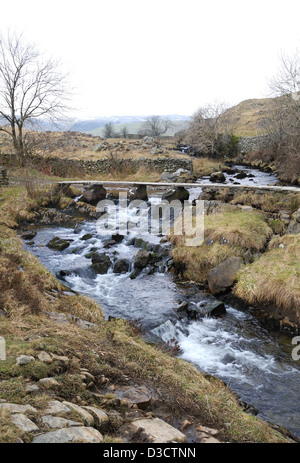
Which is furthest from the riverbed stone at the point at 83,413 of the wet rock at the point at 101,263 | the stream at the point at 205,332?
the wet rock at the point at 101,263

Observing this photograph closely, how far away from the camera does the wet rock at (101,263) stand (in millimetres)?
9297

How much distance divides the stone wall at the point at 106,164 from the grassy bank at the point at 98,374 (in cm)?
1848

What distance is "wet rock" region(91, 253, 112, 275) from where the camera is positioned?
9.30 metres

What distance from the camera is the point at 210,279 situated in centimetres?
793

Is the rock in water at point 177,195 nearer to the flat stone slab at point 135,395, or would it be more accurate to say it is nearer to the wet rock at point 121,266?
the wet rock at point 121,266

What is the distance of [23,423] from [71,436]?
0.37 metres

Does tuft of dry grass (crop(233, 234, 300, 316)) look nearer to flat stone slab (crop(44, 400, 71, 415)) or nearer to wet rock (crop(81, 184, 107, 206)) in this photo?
flat stone slab (crop(44, 400, 71, 415))

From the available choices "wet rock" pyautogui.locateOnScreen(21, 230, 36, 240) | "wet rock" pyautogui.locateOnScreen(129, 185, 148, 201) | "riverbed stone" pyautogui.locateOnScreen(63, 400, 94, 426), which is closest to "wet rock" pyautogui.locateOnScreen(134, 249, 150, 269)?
"wet rock" pyautogui.locateOnScreen(21, 230, 36, 240)

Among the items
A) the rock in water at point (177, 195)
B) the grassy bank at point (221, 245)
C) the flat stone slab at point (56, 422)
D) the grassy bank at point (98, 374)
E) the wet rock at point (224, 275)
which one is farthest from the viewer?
the rock in water at point (177, 195)

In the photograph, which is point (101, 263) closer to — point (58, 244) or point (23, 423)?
point (58, 244)

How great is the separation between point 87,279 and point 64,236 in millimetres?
4178

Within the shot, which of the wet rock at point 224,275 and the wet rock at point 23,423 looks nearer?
the wet rock at point 23,423

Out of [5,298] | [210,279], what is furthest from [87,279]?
[5,298]
